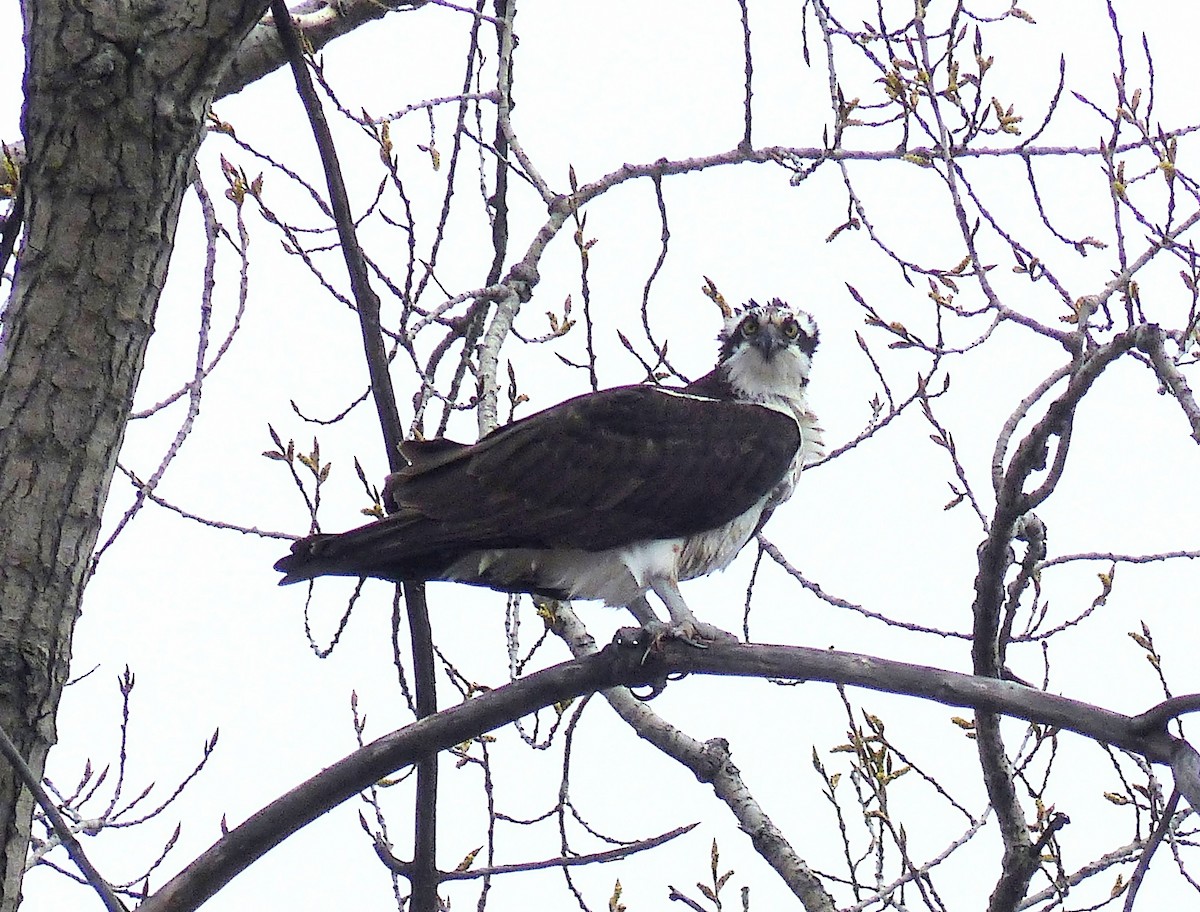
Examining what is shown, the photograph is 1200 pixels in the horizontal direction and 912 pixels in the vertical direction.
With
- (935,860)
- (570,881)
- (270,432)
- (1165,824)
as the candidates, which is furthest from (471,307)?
(1165,824)

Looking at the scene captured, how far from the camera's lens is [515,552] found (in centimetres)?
538

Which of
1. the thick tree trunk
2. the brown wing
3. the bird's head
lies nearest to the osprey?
the brown wing

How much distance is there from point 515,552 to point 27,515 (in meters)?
2.28

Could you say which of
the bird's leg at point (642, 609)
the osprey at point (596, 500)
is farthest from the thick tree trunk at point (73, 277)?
the bird's leg at point (642, 609)

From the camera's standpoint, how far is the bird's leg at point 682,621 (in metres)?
4.63

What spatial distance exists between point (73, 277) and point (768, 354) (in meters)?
3.65

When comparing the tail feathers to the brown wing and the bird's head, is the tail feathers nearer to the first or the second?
the brown wing

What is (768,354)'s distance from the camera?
6.51 metres

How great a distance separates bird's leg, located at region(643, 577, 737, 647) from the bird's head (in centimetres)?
126

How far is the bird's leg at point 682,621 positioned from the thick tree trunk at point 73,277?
73.1 inches

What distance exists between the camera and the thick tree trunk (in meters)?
3.30

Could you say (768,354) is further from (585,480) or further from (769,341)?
(585,480)

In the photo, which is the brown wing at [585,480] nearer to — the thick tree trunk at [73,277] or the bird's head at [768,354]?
the bird's head at [768,354]

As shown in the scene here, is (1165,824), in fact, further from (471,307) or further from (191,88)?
(471,307)
